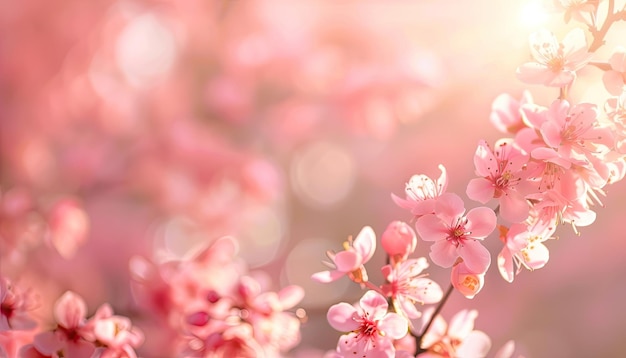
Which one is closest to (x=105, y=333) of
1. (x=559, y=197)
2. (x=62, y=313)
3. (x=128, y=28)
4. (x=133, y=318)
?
(x=62, y=313)

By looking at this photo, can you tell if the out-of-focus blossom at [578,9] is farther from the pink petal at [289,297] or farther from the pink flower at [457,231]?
the pink petal at [289,297]

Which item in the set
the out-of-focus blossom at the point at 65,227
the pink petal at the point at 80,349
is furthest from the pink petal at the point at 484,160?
the out-of-focus blossom at the point at 65,227

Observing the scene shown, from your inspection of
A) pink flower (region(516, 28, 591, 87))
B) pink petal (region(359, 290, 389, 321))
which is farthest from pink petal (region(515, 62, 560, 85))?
pink petal (region(359, 290, 389, 321))

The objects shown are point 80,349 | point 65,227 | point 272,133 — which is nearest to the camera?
point 80,349

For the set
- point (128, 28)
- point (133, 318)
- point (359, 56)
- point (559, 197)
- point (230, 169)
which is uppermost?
point (128, 28)

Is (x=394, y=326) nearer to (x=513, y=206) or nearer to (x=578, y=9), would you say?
(x=513, y=206)

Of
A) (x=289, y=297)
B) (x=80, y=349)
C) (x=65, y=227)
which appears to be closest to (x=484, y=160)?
(x=289, y=297)

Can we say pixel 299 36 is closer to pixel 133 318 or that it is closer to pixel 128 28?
pixel 128 28
